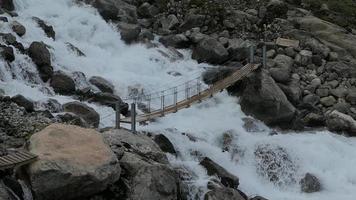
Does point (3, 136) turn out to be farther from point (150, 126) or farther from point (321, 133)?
point (321, 133)

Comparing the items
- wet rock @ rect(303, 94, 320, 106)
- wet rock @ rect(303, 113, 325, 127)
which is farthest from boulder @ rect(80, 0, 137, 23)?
wet rock @ rect(303, 113, 325, 127)

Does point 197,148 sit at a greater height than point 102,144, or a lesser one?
lesser

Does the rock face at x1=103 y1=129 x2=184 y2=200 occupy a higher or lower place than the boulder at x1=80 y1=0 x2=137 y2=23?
higher

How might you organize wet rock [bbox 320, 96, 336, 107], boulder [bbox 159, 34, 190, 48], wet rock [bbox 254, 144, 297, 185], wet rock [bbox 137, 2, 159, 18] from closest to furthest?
wet rock [bbox 254, 144, 297, 185] < wet rock [bbox 320, 96, 336, 107] < boulder [bbox 159, 34, 190, 48] < wet rock [bbox 137, 2, 159, 18]

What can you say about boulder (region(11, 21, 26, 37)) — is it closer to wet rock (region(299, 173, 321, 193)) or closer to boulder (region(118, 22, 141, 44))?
boulder (region(118, 22, 141, 44))

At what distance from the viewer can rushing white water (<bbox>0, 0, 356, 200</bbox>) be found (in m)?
21.7

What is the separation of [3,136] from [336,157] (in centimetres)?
1282

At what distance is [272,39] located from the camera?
34.1 meters

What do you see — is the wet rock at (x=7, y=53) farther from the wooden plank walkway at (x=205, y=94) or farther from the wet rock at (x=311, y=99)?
the wet rock at (x=311, y=99)

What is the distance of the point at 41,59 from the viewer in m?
24.8

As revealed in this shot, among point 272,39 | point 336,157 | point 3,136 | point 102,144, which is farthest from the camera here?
point 272,39

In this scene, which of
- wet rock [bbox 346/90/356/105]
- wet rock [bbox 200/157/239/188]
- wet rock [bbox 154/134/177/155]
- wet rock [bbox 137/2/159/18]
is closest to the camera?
wet rock [bbox 200/157/239/188]

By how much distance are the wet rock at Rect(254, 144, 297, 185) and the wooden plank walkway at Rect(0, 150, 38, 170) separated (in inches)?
388

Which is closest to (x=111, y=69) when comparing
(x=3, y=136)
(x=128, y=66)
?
(x=128, y=66)
